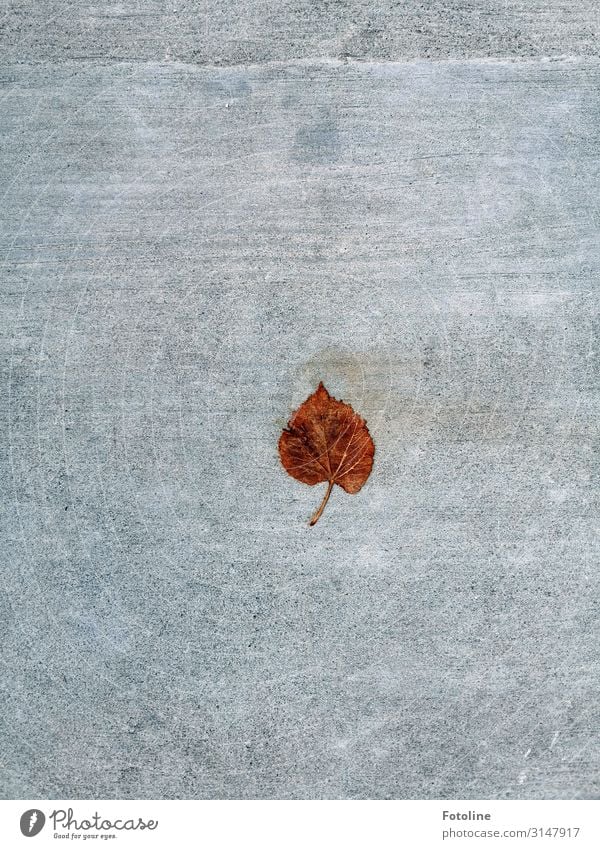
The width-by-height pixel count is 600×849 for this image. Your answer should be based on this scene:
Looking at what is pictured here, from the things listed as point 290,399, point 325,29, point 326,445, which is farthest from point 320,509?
point 325,29

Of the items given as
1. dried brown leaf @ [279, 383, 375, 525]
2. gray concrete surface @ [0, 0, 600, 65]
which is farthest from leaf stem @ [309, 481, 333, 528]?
gray concrete surface @ [0, 0, 600, 65]

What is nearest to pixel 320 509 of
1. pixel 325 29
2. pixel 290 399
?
pixel 290 399

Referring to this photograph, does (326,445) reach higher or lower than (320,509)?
higher

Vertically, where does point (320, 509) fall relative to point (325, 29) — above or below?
below

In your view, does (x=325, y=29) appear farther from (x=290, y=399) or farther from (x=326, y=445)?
(x=326, y=445)

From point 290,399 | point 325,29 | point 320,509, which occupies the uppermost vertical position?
point 325,29

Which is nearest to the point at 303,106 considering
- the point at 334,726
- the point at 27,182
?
the point at 27,182

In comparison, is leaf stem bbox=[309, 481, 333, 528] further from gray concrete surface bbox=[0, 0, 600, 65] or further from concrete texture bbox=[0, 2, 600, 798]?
gray concrete surface bbox=[0, 0, 600, 65]

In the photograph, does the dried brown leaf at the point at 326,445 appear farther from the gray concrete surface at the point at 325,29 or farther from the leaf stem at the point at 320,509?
the gray concrete surface at the point at 325,29
